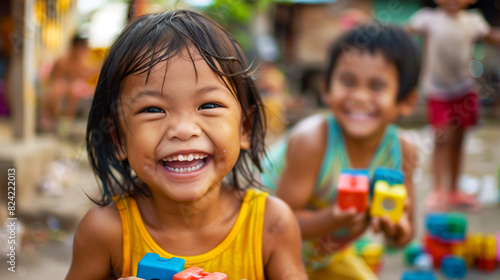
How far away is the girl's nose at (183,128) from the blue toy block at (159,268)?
0.83 ft

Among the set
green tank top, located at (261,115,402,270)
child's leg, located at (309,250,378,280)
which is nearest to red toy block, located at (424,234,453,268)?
child's leg, located at (309,250,378,280)

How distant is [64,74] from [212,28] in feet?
14.6

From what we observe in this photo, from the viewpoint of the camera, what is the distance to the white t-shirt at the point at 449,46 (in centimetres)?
319

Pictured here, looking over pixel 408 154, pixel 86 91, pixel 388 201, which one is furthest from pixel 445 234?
pixel 86 91

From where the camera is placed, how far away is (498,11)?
5473 mm

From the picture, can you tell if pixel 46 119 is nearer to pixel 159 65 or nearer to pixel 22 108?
pixel 22 108

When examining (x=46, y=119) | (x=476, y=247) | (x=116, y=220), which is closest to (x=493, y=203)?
(x=476, y=247)

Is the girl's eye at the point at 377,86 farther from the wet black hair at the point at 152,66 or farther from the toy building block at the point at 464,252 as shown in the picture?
the toy building block at the point at 464,252

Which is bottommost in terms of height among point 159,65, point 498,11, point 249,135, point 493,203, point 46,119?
point 493,203

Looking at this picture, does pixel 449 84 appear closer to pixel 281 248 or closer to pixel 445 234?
pixel 445 234

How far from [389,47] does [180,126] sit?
1.11 meters

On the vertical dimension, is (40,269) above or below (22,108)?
below

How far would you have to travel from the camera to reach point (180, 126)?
1050 millimetres

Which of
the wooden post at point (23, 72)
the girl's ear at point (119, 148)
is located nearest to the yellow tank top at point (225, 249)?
the girl's ear at point (119, 148)
